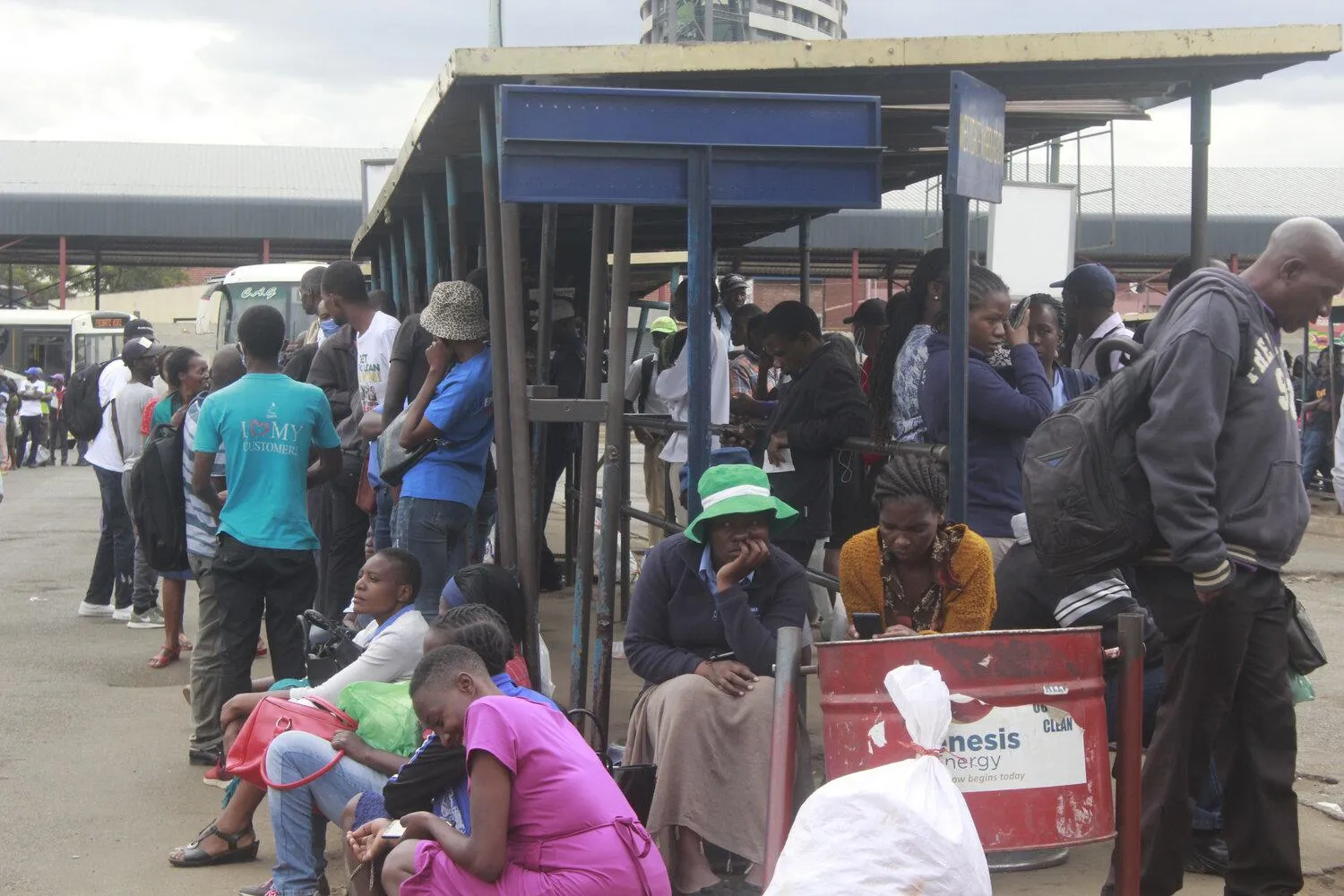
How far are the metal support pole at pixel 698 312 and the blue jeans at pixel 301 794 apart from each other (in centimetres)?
145

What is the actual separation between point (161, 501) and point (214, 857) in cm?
237

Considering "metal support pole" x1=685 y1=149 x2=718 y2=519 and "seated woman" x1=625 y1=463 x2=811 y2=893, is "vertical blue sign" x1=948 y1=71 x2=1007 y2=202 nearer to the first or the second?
"metal support pole" x1=685 y1=149 x2=718 y2=519

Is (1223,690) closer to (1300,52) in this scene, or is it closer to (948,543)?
(948,543)

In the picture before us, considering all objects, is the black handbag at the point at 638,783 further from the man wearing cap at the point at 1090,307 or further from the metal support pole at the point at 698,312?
the man wearing cap at the point at 1090,307

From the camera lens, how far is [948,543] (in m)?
4.43

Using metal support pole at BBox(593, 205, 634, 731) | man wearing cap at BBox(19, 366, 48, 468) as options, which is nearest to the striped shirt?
metal support pole at BBox(593, 205, 634, 731)

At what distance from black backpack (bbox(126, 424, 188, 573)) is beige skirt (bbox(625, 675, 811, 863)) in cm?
341

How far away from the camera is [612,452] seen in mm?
5434

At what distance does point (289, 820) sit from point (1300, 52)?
4.03m

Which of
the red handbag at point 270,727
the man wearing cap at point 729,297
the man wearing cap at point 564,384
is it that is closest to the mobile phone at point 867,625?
the red handbag at point 270,727

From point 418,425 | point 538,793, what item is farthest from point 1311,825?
point 418,425

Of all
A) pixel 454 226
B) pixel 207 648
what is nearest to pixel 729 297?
pixel 454 226

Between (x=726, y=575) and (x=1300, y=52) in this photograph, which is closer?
(x=726, y=575)

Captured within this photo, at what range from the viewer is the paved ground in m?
4.99
